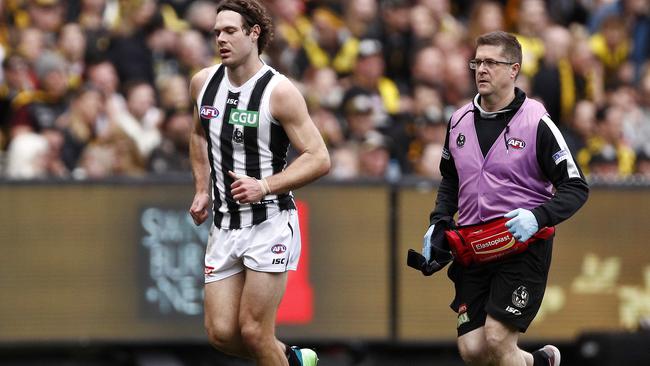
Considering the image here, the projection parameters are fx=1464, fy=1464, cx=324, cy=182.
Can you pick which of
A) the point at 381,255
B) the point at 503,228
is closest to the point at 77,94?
the point at 381,255

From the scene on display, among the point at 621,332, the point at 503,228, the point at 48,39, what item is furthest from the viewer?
the point at 48,39

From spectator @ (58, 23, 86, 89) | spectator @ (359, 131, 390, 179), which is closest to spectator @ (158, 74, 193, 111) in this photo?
spectator @ (58, 23, 86, 89)

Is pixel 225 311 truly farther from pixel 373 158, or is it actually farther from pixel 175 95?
pixel 175 95

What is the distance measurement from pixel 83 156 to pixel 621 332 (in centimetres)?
535

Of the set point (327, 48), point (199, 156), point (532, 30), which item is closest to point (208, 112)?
point (199, 156)

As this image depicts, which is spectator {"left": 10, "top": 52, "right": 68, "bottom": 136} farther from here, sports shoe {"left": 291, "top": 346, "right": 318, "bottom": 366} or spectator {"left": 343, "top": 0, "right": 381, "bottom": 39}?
sports shoe {"left": 291, "top": 346, "right": 318, "bottom": 366}

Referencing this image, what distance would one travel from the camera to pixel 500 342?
926 centimetres

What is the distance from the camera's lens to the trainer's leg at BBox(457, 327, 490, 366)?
937 centimetres

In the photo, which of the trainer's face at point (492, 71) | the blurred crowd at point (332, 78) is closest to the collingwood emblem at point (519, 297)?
the trainer's face at point (492, 71)

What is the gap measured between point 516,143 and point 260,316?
1.95 meters

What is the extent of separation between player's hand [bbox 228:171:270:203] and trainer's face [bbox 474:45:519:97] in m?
1.51

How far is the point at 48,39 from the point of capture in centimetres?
1541

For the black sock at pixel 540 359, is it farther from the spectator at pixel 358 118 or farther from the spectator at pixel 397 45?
the spectator at pixel 397 45

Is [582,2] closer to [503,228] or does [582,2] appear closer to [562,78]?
[562,78]
